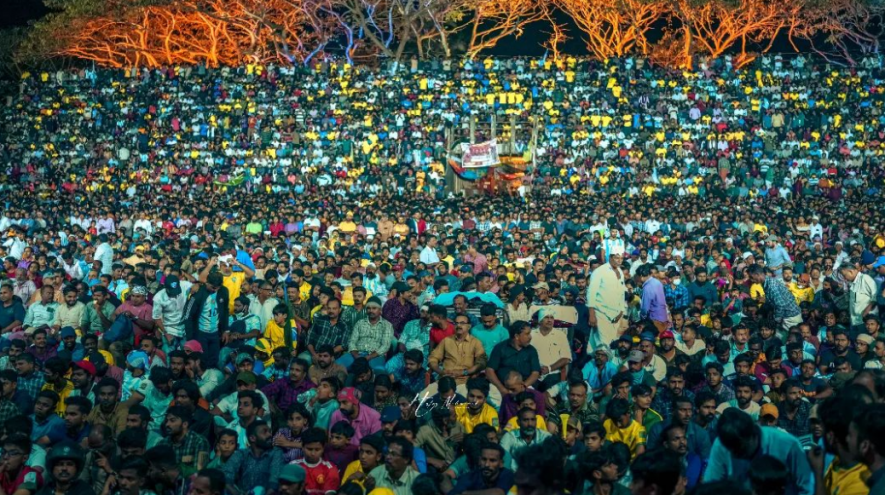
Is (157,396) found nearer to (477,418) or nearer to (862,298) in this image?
(477,418)

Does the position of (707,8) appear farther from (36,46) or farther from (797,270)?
(797,270)

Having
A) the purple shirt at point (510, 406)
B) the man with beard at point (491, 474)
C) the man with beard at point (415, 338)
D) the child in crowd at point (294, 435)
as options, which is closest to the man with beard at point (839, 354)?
the purple shirt at point (510, 406)

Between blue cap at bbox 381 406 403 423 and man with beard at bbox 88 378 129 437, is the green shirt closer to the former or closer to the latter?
man with beard at bbox 88 378 129 437

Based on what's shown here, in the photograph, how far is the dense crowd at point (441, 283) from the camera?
688cm

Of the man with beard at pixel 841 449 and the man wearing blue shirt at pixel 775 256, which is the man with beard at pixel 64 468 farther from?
the man wearing blue shirt at pixel 775 256

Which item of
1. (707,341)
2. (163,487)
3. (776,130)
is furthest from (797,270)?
(776,130)

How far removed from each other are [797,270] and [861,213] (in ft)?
24.1

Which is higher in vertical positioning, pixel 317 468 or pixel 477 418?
pixel 317 468

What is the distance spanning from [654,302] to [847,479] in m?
7.10

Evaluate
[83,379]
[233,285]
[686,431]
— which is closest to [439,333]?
[83,379]

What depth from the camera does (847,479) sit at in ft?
15.5

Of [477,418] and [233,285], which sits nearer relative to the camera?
[477,418]

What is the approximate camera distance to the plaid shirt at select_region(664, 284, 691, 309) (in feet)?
42.4

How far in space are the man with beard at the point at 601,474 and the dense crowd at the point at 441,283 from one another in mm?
13
